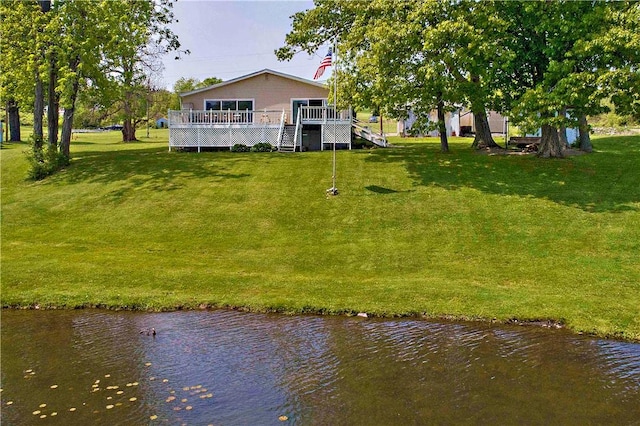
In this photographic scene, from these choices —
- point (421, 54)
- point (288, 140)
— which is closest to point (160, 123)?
point (288, 140)

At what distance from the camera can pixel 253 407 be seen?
259 inches

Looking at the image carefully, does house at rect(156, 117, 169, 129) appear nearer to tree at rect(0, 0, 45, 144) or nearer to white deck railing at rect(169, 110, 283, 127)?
white deck railing at rect(169, 110, 283, 127)

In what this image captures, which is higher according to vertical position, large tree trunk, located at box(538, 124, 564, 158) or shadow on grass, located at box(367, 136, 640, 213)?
large tree trunk, located at box(538, 124, 564, 158)

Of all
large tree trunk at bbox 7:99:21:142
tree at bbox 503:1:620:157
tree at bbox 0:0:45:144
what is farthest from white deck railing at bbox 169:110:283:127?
large tree trunk at bbox 7:99:21:142

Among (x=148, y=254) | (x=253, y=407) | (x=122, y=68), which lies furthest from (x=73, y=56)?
(x=253, y=407)

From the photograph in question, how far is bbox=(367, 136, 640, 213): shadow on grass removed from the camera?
1778 centimetres

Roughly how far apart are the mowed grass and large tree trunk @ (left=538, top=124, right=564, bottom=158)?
0.95m

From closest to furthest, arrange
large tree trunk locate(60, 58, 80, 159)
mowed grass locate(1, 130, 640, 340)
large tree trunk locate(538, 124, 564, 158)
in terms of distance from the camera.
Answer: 1. mowed grass locate(1, 130, 640, 340)
2. large tree trunk locate(538, 124, 564, 158)
3. large tree trunk locate(60, 58, 80, 159)

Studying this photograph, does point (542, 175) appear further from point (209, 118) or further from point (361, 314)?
point (209, 118)

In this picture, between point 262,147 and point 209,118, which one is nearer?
point 262,147

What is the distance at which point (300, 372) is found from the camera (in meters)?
7.67

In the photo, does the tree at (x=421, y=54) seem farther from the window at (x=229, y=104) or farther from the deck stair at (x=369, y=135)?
the window at (x=229, y=104)

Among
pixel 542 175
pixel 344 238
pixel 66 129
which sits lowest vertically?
pixel 344 238

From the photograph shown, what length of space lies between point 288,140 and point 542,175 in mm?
14205
